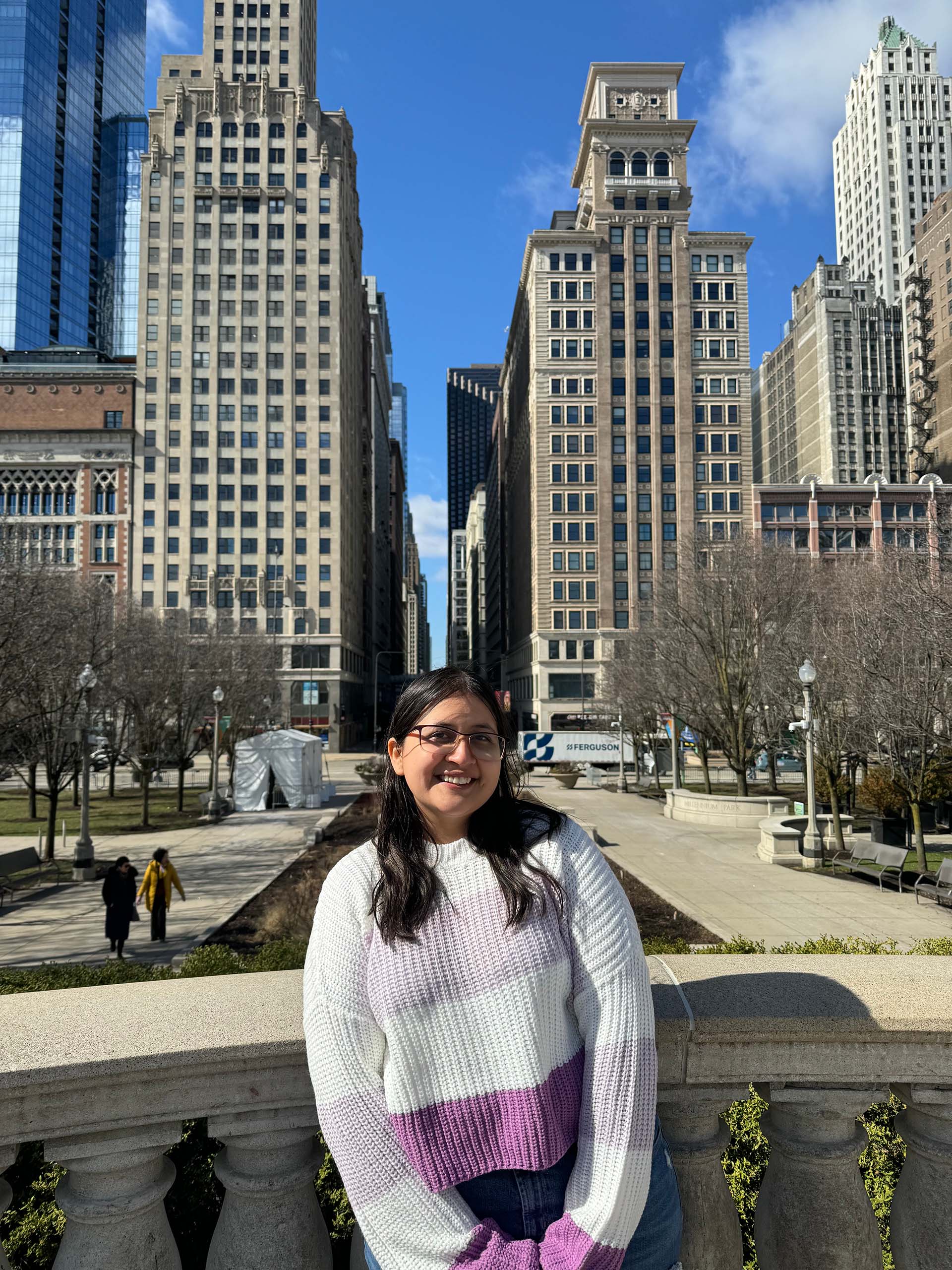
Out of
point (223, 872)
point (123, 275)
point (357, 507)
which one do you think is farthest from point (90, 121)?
point (223, 872)

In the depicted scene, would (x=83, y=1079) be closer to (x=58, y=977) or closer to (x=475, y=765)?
(x=475, y=765)

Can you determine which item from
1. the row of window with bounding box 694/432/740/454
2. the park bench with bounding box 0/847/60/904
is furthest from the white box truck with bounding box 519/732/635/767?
the row of window with bounding box 694/432/740/454

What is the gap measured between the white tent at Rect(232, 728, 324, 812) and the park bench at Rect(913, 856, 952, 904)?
2217cm

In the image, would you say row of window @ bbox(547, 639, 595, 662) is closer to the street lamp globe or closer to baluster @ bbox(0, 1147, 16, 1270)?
the street lamp globe

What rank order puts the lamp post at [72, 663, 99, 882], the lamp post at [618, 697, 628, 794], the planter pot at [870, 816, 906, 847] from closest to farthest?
1. the lamp post at [72, 663, 99, 882]
2. the planter pot at [870, 816, 906, 847]
3. the lamp post at [618, 697, 628, 794]

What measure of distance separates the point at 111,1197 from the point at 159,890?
12.4 metres

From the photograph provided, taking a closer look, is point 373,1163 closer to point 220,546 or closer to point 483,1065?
point 483,1065

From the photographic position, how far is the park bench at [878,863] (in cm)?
1627

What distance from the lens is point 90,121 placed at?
14575 cm

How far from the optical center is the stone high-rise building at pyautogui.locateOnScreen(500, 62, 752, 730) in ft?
259

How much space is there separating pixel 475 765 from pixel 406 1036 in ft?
2.25

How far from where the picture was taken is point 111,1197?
2154 mm

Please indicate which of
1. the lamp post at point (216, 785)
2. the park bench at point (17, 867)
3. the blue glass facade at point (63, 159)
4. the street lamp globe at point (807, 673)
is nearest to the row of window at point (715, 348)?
the lamp post at point (216, 785)

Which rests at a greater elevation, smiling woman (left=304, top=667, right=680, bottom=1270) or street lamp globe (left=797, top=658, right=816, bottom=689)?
street lamp globe (left=797, top=658, right=816, bottom=689)
